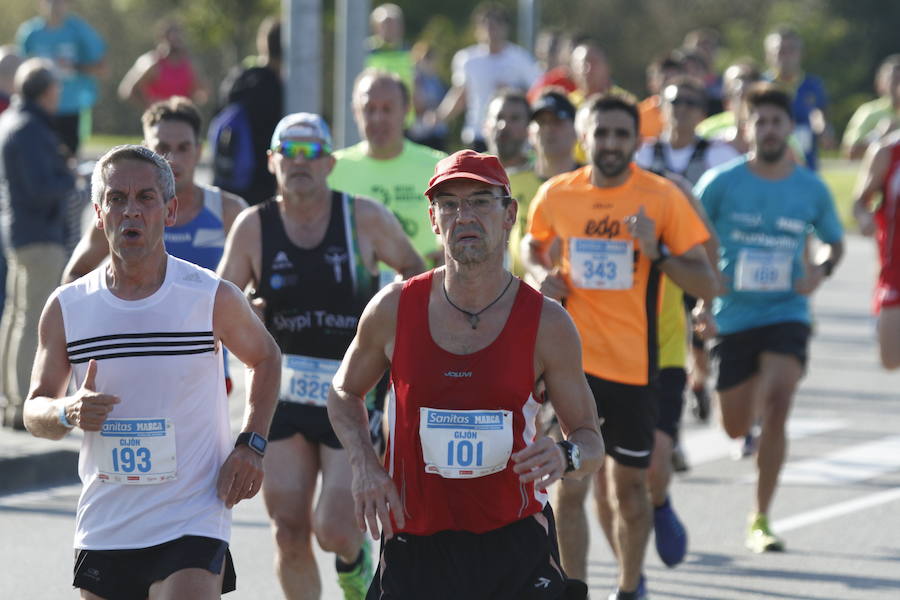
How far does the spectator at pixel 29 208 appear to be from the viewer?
10602 mm

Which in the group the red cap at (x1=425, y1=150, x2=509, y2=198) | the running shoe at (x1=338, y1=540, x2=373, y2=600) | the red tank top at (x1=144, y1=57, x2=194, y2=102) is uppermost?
the red tank top at (x1=144, y1=57, x2=194, y2=102)

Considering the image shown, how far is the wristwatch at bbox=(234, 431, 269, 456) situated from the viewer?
4.97 m

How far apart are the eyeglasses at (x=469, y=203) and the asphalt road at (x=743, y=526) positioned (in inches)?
131

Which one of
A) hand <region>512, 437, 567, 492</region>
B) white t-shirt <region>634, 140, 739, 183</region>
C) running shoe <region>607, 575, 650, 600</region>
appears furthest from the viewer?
white t-shirt <region>634, 140, 739, 183</region>

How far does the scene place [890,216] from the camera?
1052 centimetres

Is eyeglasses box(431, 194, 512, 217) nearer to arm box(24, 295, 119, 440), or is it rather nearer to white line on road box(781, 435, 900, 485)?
arm box(24, 295, 119, 440)

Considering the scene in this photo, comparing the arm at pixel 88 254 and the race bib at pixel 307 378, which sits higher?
the arm at pixel 88 254

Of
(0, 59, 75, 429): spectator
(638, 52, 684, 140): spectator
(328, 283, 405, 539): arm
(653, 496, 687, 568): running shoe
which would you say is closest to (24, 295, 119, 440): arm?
(328, 283, 405, 539): arm

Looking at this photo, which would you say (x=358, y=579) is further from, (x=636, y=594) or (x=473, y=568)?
(x=473, y=568)

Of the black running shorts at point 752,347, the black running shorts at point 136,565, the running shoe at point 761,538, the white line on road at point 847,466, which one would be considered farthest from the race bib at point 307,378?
the white line on road at point 847,466

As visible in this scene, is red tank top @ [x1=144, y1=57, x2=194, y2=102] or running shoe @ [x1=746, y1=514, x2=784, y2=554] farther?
red tank top @ [x1=144, y1=57, x2=194, y2=102]

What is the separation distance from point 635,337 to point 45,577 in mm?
2913

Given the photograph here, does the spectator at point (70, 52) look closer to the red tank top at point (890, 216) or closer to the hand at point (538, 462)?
the red tank top at point (890, 216)

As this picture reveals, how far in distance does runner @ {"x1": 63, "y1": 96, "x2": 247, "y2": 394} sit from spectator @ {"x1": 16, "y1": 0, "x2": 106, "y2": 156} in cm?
840
